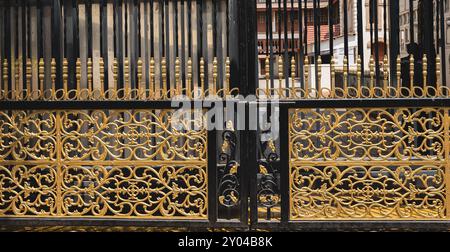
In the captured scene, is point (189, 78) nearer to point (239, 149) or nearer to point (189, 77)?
point (189, 77)

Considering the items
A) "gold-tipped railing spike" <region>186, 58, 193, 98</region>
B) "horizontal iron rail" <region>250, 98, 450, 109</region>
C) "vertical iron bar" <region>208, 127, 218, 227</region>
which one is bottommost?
"vertical iron bar" <region>208, 127, 218, 227</region>

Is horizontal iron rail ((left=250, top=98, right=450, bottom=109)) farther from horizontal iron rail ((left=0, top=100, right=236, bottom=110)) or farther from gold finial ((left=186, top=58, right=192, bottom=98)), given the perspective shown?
gold finial ((left=186, top=58, right=192, bottom=98))

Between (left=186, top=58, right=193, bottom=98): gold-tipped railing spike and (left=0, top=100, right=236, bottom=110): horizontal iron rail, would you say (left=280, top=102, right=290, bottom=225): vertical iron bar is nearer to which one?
(left=0, top=100, right=236, bottom=110): horizontal iron rail

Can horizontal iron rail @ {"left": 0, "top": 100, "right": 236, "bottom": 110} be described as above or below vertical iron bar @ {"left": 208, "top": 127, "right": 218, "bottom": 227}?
above

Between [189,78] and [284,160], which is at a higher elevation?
[189,78]

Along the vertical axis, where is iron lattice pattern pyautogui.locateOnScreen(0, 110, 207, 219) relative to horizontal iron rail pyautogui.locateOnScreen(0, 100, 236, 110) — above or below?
below

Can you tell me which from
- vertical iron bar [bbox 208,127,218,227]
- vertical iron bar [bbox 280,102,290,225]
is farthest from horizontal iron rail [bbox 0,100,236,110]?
vertical iron bar [bbox 280,102,290,225]

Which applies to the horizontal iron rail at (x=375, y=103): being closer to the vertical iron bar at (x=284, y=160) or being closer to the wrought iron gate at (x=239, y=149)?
the wrought iron gate at (x=239, y=149)

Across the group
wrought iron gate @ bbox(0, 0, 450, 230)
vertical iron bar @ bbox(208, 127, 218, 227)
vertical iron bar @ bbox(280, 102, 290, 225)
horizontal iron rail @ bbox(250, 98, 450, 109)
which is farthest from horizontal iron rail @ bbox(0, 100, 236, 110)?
horizontal iron rail @ bbox(250, 98, 450, 109)

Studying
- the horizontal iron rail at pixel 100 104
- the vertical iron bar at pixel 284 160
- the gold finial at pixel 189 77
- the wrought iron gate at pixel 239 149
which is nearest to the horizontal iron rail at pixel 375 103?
the wrought iron gate at pixel 239 149

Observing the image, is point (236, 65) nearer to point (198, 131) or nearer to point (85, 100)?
point (198, 131)

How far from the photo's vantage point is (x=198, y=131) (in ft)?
11.7

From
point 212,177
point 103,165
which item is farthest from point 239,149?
point 103,165

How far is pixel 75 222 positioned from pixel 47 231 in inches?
12.9
